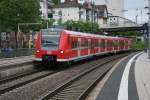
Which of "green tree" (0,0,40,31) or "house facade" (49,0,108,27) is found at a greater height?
"house facade" (49,0,108,27)

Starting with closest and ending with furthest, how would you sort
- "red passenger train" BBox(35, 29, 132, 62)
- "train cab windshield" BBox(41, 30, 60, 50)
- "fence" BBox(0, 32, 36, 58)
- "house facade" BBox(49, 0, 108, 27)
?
"red passenger train" BBox(35, 29, 132, 62) < "train cab windshield" BBox(41, 30, 60, 50) < "fence" BBox(0, 32, 36, 58) < "house facade" BBox(49, 0, 108, 27)

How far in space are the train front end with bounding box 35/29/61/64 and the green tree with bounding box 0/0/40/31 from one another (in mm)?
24917

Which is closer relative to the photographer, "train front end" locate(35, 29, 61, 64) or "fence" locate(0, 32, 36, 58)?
"train front end" locate(35, 29, 61, 64)

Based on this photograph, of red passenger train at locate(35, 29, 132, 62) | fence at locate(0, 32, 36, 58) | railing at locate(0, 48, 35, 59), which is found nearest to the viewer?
red passenger train at locate(35, 29, 132, 62)

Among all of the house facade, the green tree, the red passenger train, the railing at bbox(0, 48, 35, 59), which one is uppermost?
the house facade

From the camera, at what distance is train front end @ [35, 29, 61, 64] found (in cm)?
3091

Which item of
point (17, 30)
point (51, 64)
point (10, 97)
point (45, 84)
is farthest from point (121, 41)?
point (10, 97)

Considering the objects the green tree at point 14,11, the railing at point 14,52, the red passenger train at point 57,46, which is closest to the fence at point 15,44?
the railing at point 14,52

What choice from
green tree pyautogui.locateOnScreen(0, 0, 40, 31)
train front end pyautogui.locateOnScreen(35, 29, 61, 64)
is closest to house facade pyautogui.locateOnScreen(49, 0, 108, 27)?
green tree pyautogui.locateOnScreen(0, 0, 40, 31)

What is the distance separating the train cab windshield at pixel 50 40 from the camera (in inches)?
1227

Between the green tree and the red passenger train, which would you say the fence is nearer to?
the green tree

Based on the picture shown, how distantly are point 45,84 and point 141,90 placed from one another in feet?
17.5

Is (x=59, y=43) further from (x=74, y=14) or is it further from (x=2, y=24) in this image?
(x=74, y=14)

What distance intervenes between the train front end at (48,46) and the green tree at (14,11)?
2492cm
